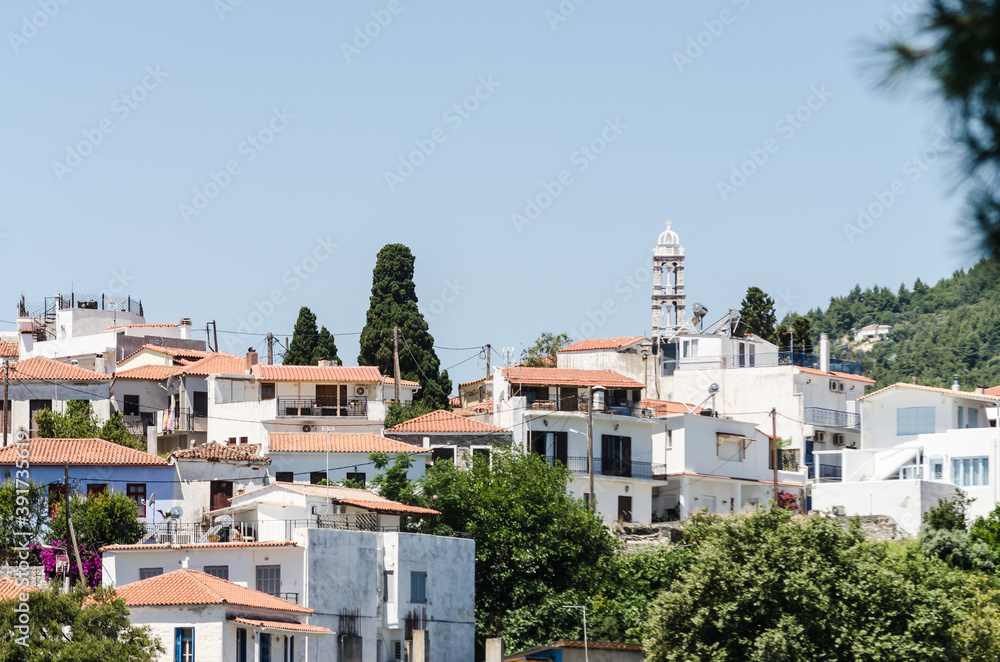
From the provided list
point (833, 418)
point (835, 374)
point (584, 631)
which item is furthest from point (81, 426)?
point (835, 374)

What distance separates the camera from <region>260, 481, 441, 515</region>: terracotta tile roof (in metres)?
46.3

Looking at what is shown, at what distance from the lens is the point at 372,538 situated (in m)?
45.1

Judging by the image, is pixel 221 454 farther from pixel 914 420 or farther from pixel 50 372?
pixel 914 420

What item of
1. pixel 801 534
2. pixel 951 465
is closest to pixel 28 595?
pixel 801 534

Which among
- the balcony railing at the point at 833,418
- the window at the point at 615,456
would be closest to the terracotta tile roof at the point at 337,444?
the window at the point at 615,456

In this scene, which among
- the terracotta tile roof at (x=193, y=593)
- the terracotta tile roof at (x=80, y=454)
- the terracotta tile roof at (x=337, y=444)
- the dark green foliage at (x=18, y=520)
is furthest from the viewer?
the terracotta tile roof at (x=337, y=444)

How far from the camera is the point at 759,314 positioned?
86.1 metres

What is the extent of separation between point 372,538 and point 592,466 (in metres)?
16.6

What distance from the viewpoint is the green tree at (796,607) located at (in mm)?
37281

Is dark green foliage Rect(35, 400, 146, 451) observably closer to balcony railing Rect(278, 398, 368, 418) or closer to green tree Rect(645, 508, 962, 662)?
balcony railing Rect(278, 398, 368, 418)

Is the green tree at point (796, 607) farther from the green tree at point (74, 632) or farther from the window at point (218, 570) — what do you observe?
the green tree at point (74, 632)

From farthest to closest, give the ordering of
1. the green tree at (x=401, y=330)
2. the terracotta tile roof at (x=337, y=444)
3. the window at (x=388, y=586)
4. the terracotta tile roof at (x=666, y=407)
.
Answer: the green tree at (x=401, y=330), the terracotta tile roof at (x=666, y=407), the terracotta tile roof at (x=337, y=444), the window at (x=388, y=586)

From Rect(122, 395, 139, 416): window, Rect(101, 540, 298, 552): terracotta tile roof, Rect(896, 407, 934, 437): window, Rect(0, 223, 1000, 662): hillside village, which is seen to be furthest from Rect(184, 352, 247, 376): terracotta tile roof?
Rect(896, 407, 934, 437): window

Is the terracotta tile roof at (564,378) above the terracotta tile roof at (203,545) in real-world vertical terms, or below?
above
